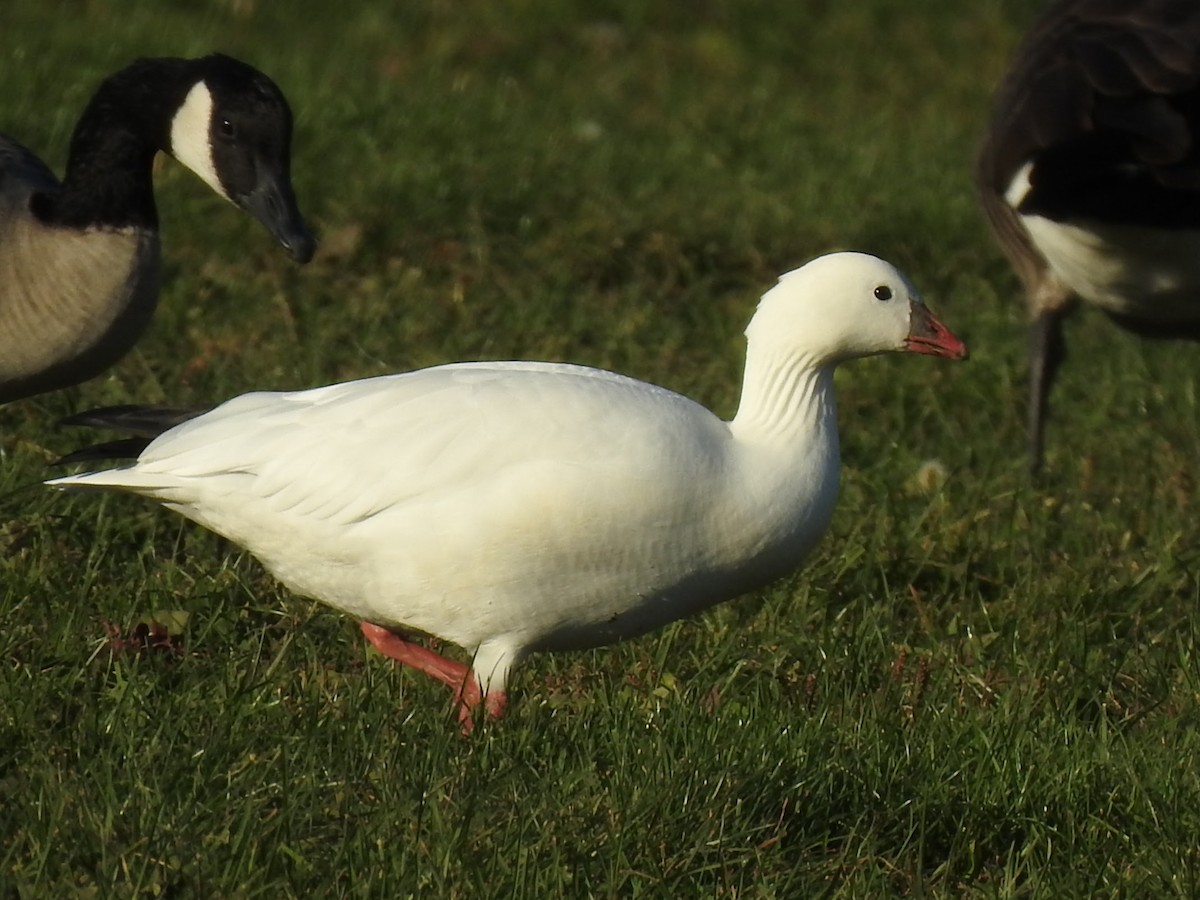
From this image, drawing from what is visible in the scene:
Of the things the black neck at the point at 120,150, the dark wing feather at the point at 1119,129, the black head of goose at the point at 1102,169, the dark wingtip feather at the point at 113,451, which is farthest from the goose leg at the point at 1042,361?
the dark wingtip feather at the point at 113,451

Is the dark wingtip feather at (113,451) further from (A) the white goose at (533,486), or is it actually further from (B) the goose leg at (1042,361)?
(B) the goose leg at (1042,361)

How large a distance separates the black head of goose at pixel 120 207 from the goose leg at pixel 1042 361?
270 cm

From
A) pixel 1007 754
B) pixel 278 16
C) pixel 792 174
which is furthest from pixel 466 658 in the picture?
pixel 278 16

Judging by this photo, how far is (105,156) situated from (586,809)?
2336mm

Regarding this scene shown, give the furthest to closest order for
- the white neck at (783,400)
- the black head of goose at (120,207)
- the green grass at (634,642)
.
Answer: the black head of goose at (120,207)
the white neck at (783,400)
the green grass at (634,642)

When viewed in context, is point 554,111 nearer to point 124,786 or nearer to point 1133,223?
point 1133,223

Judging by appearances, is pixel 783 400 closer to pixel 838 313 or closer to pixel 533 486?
pixel 838 313

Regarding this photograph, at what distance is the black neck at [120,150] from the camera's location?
4887 millimetres

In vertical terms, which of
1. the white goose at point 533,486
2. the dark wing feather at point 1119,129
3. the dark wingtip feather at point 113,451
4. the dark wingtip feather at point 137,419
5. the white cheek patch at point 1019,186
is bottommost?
the dark wingtip feather at point 113,451

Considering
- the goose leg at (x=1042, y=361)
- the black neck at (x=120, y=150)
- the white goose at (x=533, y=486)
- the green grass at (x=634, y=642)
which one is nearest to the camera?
the green grass at (x=634, y=642)

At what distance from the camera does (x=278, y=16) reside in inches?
420

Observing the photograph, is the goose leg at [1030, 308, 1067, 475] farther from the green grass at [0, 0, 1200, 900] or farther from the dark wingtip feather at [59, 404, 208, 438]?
the dark wingtip feather at [59, 404, 208, 438]

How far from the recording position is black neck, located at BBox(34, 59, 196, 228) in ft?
16.0

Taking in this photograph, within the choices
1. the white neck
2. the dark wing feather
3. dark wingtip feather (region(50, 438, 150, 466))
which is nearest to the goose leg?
the dark wing feather
